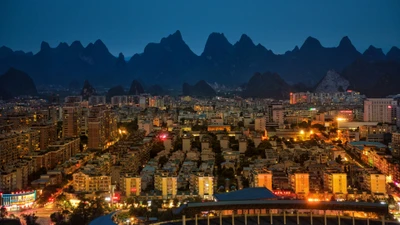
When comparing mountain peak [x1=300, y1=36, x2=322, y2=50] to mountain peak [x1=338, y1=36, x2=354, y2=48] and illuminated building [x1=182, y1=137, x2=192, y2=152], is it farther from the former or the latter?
illuminated building [x1=182, y1=137, x2=192, y2=152]

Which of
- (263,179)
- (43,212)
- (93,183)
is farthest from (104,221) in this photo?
(263,179)

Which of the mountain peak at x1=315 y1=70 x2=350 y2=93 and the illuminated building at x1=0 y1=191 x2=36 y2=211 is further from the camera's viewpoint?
the mountain peak at x1=315 y1=70 x2=350 y2=93

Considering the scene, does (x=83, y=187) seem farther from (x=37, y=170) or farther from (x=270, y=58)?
(x=270, y=58)

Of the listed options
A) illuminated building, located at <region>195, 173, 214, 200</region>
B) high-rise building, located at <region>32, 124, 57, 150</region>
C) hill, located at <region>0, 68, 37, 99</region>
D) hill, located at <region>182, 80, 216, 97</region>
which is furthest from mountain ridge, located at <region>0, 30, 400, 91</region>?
illuminated building, located at <region>195, 173, 214, 200</region>

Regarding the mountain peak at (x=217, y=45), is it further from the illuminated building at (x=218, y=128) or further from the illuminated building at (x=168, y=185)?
the illuminated building at (x=168, y=185)

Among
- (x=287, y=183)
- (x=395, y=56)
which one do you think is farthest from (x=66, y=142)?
(x=395, y=56)

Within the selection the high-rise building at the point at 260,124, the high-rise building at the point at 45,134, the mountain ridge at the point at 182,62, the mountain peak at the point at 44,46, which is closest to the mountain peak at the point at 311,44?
the mountain ridge at the point at 182,62

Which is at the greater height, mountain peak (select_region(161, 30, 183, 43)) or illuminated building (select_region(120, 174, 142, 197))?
mountain peak (select_region(161, 30, 183, 43))
